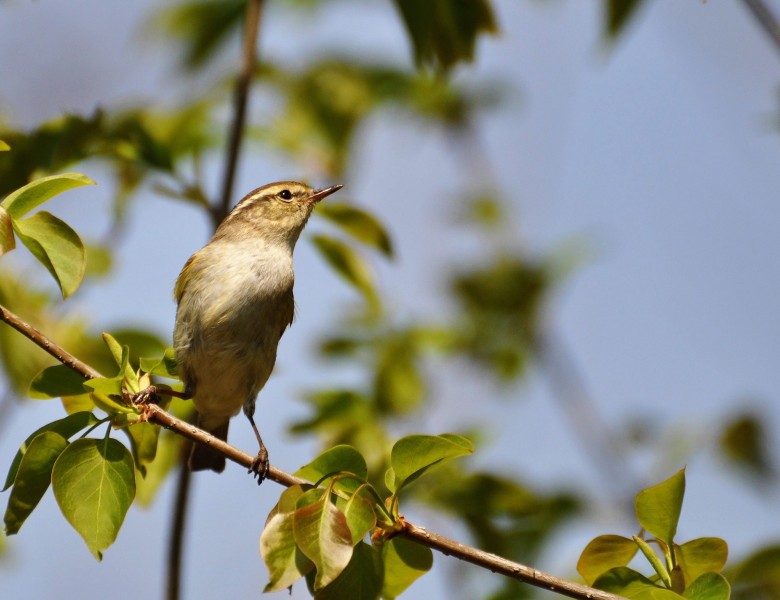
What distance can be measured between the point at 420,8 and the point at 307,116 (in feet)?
7.63

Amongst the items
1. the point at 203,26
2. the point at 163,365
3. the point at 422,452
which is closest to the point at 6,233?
the point at 163,365

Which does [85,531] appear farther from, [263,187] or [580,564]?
[263,187]

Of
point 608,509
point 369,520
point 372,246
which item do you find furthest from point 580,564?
point 608,509

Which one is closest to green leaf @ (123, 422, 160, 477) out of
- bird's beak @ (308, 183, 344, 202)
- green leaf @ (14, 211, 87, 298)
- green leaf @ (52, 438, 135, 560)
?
green leaf @ (52, 438, 135, 560)

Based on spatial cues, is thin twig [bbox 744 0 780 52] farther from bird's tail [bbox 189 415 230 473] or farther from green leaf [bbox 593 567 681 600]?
bird's tail [bbox 189 415 230 473]

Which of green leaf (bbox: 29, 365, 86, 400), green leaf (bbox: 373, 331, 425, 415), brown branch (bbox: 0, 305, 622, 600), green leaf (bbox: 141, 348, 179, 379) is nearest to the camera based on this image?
brown branch (bbox: 0, 305, 622, 600)

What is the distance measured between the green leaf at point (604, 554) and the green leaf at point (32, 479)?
1459 millimetres

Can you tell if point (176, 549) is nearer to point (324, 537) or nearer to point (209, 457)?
point (209, 457)

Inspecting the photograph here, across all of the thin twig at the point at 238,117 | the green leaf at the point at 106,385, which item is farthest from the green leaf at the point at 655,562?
the thin twig at the point at 238,117

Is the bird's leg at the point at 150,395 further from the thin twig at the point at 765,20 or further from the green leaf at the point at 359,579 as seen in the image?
the thin twig at the point at 765,20

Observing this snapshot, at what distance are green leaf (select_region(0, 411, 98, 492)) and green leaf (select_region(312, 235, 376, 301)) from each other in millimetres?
1925

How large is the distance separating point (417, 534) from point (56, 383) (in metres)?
1.11

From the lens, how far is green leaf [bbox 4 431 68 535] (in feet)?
8.29

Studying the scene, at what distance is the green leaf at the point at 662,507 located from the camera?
2514 millimetres
